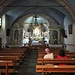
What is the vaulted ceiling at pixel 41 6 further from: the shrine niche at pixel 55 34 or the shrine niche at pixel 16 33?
the shrine niche at pixel 55 34

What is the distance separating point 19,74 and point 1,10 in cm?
1241

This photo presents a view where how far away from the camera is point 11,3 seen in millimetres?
20047

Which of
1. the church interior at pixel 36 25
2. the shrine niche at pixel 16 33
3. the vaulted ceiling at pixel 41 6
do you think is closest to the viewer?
the vaulted ceiling at pixel 41 6

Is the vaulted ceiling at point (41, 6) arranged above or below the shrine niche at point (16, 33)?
above

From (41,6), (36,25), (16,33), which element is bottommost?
(16,33)

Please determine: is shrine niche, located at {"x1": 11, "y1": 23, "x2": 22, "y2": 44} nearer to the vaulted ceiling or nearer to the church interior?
the church interior

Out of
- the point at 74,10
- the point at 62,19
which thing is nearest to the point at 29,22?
the point at 62,19

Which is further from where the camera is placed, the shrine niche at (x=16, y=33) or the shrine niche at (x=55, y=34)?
the shrine niche at (x=55, y=34)

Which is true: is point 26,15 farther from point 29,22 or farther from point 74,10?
point 74,10


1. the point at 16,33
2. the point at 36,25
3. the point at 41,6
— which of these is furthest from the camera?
the point at 36,25

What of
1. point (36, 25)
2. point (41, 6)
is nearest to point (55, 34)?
point (36, 25)

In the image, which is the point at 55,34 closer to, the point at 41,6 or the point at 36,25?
the point at 36,25

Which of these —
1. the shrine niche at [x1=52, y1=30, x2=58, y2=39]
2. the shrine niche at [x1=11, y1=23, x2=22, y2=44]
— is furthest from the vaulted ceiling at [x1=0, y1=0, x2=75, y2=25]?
the shrine niche at [x1=52, y1=30, x2=58, y2=39]

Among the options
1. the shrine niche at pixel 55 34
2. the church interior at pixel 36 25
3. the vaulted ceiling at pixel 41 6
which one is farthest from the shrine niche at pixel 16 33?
the shrine niche at pixel 55 34
